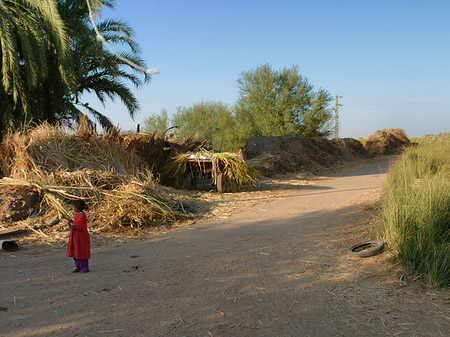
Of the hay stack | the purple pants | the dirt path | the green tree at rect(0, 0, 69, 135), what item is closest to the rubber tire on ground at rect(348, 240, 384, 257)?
the dirt path

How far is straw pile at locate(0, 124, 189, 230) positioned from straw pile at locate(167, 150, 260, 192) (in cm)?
Result: 312

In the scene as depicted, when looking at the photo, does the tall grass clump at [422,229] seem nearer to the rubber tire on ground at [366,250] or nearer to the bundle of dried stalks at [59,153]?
the rubber tire on ground at [366,250]

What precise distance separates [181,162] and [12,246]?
761 cm

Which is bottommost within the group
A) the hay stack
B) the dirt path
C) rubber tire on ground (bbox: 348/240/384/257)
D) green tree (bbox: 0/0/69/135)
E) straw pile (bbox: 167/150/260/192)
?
the dirt path

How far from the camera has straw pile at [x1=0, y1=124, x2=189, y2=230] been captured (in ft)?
25.7

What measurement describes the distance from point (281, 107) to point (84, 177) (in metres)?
24.2

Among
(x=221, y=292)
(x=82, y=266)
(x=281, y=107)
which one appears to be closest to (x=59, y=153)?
(x=82, y=266)

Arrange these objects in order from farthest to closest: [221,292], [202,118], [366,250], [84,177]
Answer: [202,118], [84,177], [366,250], [221,292]

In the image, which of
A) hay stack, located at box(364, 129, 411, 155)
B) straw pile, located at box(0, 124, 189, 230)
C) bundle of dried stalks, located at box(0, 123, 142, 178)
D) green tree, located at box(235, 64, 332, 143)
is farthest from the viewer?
hay stack, located at box(364, 129, 411, 155)

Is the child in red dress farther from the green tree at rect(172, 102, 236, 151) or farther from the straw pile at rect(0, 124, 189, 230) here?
the green tree at rect(172, 102, 236, 151)

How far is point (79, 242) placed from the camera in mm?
4887

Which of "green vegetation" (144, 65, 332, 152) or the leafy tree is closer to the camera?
the leafy tree

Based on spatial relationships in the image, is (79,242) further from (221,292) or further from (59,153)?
(59,153)

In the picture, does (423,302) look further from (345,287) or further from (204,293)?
(204,293)
